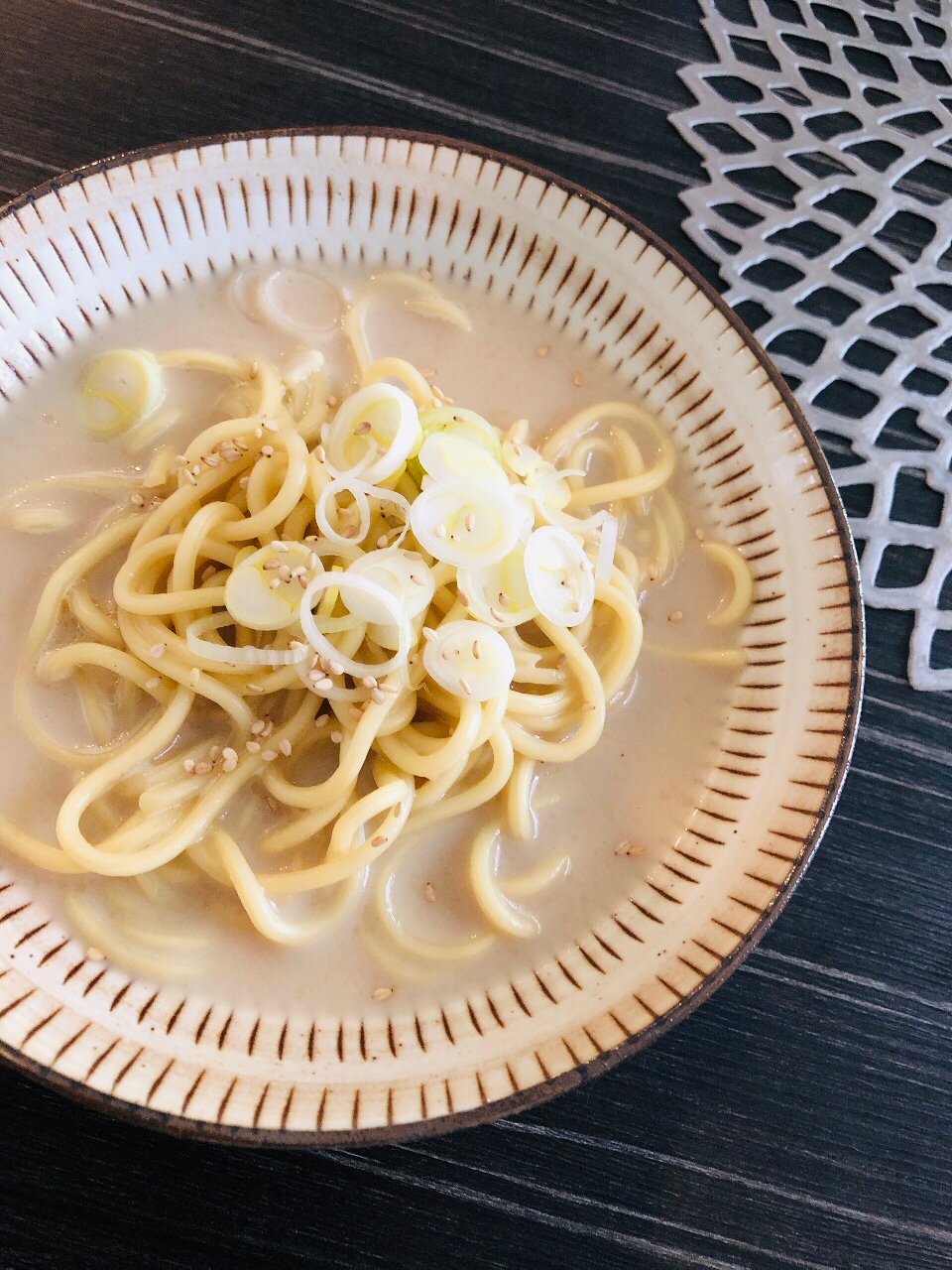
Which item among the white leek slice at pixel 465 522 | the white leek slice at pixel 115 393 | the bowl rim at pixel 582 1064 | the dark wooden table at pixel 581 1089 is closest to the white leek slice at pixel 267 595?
the white leek slice at pixel 465 522

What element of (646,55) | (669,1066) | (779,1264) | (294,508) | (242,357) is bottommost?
(779,1264)

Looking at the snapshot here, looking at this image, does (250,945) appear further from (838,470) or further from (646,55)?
(646,55)

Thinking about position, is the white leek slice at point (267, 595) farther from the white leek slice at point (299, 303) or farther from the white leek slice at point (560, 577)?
the white leek slice at point (299, 303)

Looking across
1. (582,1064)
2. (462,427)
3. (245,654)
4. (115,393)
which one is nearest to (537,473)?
(462,427)

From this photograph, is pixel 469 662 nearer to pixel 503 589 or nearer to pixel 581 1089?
pixel 503 589

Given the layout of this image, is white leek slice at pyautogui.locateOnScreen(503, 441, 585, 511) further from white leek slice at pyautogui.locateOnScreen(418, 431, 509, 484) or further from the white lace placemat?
the white lace placemat

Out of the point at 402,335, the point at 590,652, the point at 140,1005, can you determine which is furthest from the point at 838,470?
the point at 140,1005

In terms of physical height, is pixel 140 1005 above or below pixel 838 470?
below
